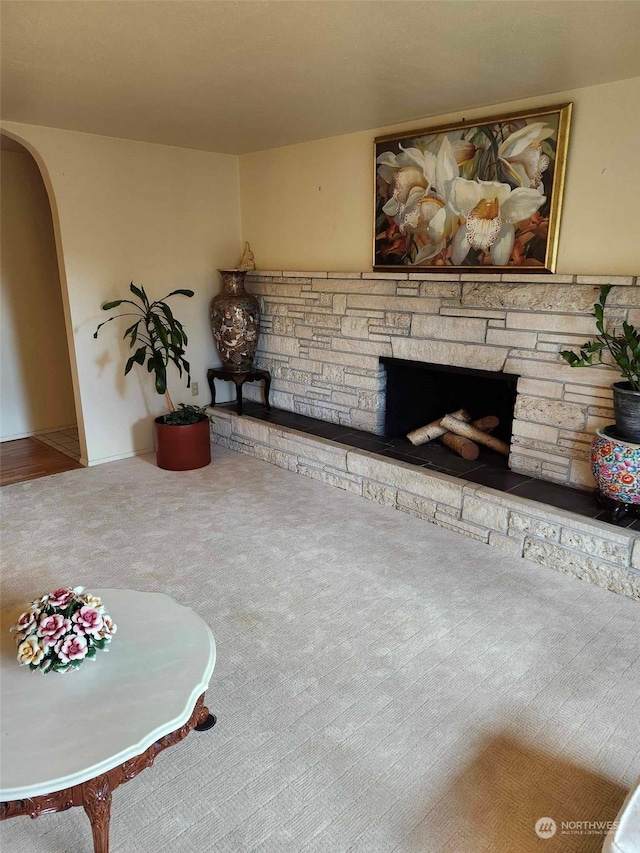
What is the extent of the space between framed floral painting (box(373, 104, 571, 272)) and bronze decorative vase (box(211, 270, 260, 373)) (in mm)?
1120

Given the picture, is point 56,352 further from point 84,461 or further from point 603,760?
point 603,760

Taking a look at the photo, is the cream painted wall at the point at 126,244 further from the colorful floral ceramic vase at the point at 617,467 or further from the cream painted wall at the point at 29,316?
the colorful floral ceramic vase at the point at 617,467

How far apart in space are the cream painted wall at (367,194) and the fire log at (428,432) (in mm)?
1170

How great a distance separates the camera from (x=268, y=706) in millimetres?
1907

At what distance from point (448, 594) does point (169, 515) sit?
1.68 metres

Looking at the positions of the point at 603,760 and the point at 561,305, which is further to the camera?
the point at 561,305

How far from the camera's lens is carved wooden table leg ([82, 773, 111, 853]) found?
4.19ft

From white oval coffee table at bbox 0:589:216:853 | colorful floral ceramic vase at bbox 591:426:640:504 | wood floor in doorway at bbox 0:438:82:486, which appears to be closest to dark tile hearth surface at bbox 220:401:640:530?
colorful floral ceramic vase at bbox 591:426:640:504

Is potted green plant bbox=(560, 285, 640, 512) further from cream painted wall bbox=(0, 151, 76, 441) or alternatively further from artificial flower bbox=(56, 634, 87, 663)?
cream painted wall bbox=(0, 151, 76, 441)

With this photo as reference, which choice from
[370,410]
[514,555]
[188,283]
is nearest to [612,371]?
[514,555]

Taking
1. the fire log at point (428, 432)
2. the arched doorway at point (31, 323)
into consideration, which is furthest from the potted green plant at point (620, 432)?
the arched doorway at point (31, 323)

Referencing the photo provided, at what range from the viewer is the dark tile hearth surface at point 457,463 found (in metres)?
2.83

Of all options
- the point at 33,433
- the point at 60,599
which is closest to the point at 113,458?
the point at 33,433

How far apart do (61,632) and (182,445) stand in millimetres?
2609
